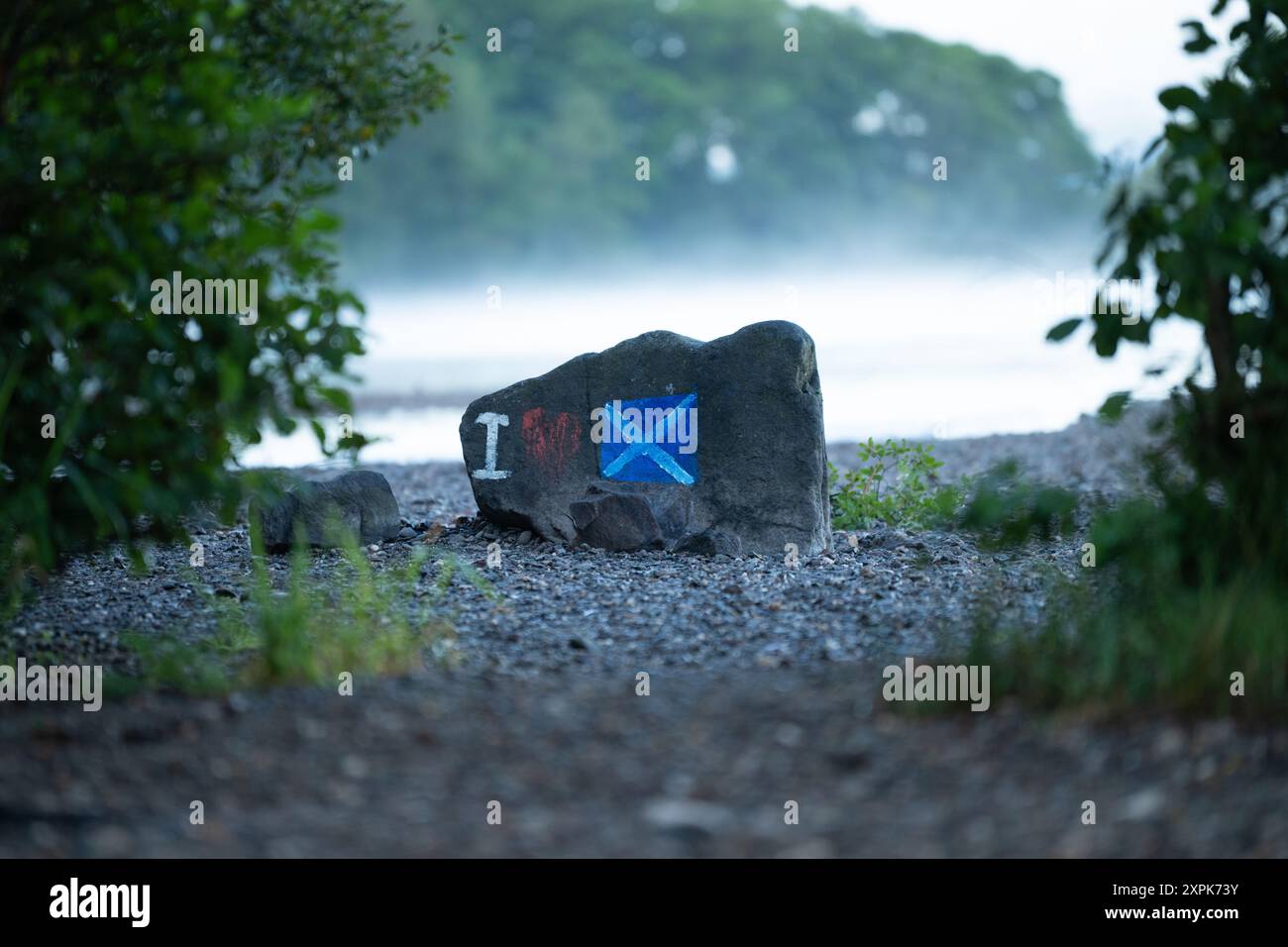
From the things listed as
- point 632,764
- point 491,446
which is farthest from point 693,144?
point 632,764

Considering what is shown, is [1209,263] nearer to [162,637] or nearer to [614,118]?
[162,637]

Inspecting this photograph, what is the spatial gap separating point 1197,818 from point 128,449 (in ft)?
13.8

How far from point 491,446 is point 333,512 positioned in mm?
1088

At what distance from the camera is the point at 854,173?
40625 mm

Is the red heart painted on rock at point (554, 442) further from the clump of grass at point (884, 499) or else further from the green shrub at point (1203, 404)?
the green shrub at point (1203, 404)

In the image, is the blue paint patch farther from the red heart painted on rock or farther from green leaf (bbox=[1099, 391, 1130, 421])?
green leaf (bbox=[1099, 391, 1130, 421])

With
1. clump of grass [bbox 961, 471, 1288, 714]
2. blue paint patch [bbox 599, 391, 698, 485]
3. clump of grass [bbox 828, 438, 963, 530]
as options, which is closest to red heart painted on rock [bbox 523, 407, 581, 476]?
blue paint patch [bbox 599, 391, 698, 485]

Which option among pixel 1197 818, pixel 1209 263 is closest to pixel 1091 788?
pixel 1197 818

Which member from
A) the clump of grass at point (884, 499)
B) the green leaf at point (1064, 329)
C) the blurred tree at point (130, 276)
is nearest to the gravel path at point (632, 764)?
the blurred tree at point (130, 276)

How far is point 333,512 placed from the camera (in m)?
8.73

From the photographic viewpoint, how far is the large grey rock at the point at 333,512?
873 centimetres

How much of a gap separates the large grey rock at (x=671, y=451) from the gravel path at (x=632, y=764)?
73.9 inches

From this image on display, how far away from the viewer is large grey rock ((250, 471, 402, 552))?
344 inches

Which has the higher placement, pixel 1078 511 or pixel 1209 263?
pixel 1209 263
